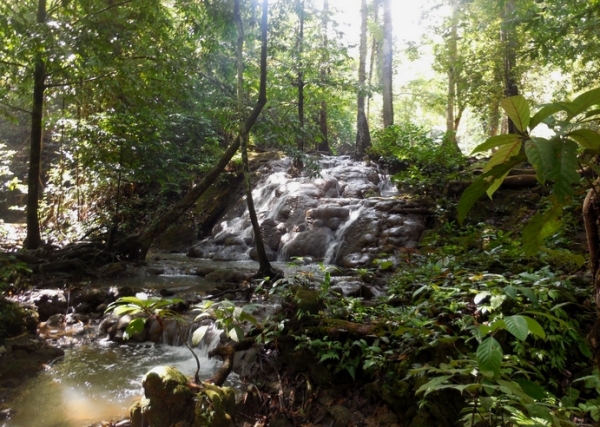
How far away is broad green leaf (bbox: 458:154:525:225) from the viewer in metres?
1.21

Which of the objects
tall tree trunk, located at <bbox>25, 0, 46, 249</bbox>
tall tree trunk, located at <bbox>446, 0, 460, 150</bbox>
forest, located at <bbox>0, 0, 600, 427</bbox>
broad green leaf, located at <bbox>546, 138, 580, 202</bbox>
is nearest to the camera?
broad green leaf, located at <bbox>546, 138, 580, 202</bbox>

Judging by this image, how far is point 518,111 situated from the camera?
4.19ft

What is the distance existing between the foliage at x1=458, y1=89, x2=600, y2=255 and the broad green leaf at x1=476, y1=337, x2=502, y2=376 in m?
0.61

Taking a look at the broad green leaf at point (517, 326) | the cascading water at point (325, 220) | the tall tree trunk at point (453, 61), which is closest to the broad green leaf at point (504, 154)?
the broad green leaf at point (517, 326)

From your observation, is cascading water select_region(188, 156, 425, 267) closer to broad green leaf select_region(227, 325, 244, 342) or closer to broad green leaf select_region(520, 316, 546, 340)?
broad green leaf select_region(227, 325, 244, 342)

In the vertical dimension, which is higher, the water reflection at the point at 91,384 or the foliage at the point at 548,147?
the foliage at the point at 548,147

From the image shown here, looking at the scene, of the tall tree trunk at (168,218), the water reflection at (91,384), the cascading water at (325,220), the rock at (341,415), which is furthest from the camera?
the tall tree trunk at (168,218)

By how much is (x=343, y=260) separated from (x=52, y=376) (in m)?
5.65

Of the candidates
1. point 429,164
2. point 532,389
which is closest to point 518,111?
point 532,389

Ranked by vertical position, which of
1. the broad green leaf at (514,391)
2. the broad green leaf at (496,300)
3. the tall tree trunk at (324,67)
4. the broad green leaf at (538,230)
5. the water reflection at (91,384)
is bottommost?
the water reflection at (91,384)

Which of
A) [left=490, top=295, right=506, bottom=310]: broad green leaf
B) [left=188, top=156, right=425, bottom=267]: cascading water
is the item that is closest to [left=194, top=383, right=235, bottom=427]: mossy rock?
[left=490, top=295, right=506, bottom=310]: broad green leaf

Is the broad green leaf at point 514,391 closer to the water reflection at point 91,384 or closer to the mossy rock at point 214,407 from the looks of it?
the mossy rock at point 214,407

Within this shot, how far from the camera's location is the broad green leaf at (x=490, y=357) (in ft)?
5.26

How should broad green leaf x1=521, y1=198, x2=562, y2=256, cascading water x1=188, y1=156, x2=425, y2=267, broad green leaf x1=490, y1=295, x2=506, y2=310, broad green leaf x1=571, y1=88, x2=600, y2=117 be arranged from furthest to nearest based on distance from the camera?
cascading water x1=188, y1=156, x2=425, y2=267, broad green leaf x1=490, y1=295, x2=506, y2=310, broad green leaf x1=521, y1=198, x2=562, y2=256, broad green leaf x1=571, y1=88, x2=600, y2=117
